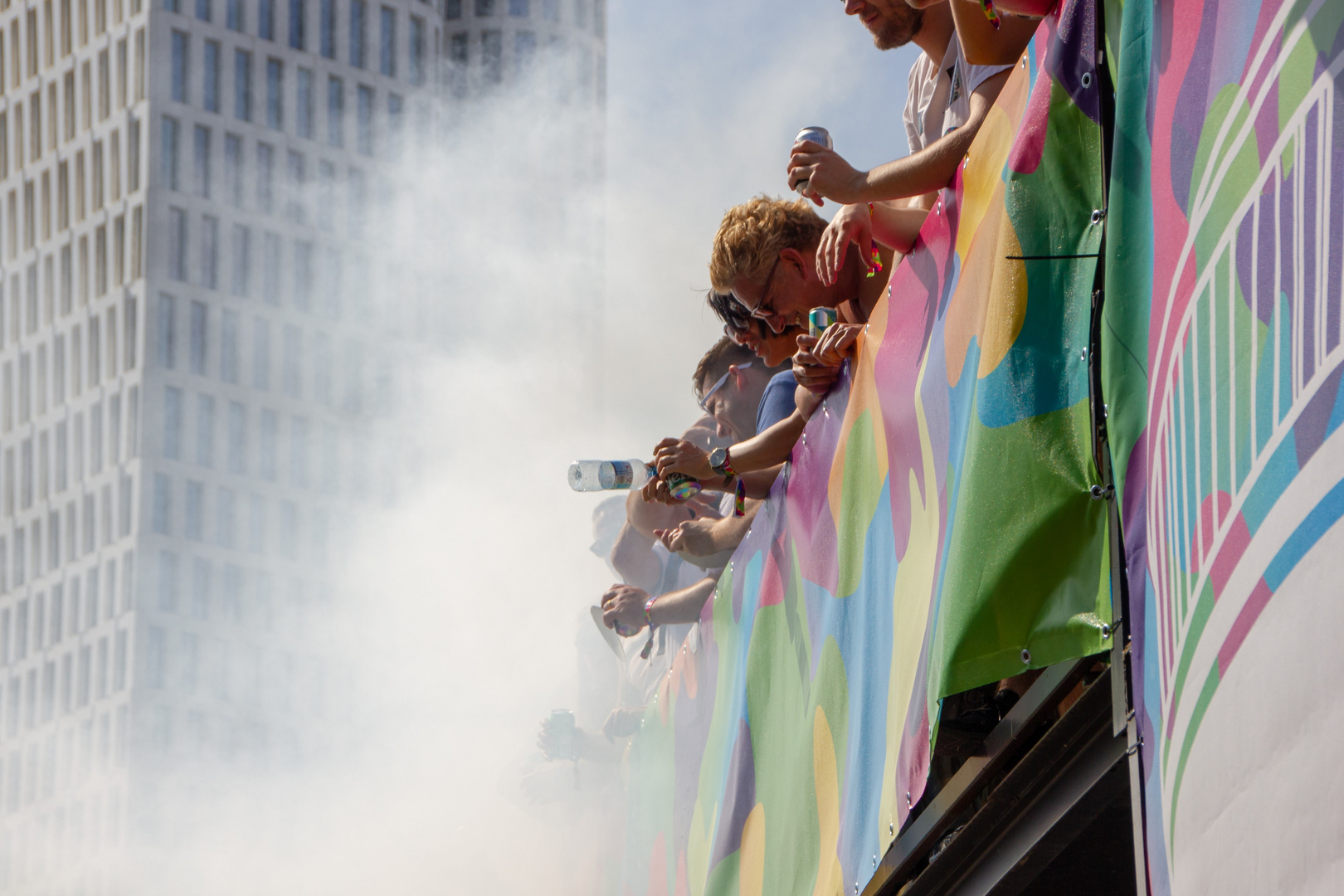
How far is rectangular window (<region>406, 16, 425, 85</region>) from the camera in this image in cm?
5631

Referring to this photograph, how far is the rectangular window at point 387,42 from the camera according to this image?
55844mm

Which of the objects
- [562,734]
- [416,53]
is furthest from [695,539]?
[416,53]

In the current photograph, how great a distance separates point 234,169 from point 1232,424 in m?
53.9

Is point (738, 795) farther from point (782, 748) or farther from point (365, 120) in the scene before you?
point (365, 120)

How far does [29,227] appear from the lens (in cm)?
5400

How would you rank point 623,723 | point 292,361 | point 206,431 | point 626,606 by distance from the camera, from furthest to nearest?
1. point 292,361
2. point 206,431
3. point 623,723
4. point 626,606

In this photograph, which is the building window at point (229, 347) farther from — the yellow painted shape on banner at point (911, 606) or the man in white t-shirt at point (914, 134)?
the yellow painted shape on banner at point (911, 606)

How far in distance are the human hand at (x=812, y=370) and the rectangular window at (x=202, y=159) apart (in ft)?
171

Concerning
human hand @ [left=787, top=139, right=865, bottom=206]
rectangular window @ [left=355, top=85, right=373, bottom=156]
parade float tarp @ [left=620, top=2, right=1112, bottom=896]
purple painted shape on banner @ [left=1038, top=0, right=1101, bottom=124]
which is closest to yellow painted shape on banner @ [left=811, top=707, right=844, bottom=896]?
parade float tarp @ [left=620, top=2, right=1112, bottom=896]

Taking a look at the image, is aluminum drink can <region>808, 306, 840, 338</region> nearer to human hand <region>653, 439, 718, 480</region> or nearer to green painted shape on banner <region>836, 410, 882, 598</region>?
green painted shape on banner <region>836, 410, 882, 598</region>

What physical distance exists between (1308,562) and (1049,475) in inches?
18.1

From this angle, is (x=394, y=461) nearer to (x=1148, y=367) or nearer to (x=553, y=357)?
(x=553, y=357)

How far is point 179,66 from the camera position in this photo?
52.1 meters

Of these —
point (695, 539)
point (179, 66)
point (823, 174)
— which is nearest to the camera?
point (823, 174)
